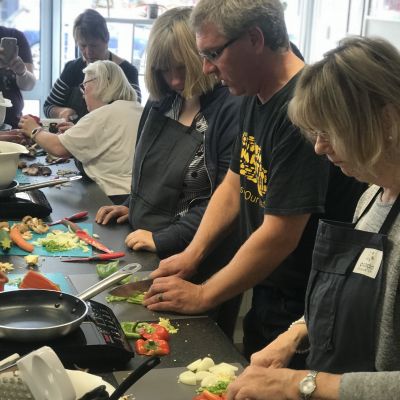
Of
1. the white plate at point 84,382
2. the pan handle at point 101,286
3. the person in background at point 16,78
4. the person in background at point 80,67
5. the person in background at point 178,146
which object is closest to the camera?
the white plate at point 84,382

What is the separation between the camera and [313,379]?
4.33ft

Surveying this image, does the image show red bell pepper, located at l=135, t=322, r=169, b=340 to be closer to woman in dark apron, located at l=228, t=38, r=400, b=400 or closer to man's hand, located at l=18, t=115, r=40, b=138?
woman in dark apron, located at l=228, t=38, r=400, b=400

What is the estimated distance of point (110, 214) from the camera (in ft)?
8.52

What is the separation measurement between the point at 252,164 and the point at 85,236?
695mm

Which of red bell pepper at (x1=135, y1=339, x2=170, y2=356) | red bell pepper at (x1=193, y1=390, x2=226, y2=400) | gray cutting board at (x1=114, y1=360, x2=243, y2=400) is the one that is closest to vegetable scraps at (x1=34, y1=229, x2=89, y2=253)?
red bell pepper at (x1=135, y1=339, x2=170, y2=356)

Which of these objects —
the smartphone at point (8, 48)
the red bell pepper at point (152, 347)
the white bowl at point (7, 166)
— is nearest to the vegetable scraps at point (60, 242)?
the white bowl at point (7, 166)

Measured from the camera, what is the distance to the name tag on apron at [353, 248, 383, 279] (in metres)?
1.36

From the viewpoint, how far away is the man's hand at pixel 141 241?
2.27m

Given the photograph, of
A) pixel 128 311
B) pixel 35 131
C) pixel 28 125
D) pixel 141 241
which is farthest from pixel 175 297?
pixel 28 125

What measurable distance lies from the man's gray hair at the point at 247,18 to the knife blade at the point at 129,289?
707mm

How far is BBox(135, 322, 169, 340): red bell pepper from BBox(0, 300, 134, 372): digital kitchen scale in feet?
0.23

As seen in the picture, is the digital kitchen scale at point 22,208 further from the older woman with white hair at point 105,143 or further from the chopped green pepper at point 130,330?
the chopped green pepper at point 130,330

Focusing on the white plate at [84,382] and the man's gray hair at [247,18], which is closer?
the white plate at [84,382]

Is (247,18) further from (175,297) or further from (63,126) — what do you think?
(63,126)
